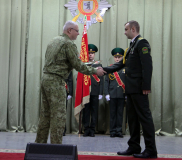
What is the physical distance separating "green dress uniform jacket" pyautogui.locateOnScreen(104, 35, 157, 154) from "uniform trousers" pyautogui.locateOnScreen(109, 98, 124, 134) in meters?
1.81

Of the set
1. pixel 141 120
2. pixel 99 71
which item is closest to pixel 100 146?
pixel 141 120

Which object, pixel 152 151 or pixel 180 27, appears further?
pixel 180 27

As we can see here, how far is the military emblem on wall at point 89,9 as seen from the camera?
507 cm

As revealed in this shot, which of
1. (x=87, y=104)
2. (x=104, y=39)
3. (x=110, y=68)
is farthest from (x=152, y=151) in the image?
(x=104, y=39)

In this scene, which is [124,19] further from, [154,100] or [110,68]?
[110,68]

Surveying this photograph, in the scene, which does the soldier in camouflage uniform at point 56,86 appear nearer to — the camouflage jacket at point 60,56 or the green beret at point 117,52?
the camouflage jacket at point 60,56

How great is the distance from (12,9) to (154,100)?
338 centimetres

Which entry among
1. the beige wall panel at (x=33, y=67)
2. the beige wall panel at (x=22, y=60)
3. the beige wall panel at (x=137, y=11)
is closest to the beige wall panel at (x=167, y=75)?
the beige wall panel at (x=137, y=11)

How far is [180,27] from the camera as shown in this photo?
4973mm

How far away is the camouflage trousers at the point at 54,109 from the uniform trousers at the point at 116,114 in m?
2.23

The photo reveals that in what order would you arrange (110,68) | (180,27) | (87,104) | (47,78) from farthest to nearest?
(180,27) < (87,104) < (110,68) < (47,78)

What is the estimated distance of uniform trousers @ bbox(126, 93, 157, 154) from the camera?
2559 millimetres

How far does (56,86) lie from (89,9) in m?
3.06

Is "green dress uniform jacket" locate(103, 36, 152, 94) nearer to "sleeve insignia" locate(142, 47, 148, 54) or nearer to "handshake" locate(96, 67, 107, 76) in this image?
"sleeve insignia" locate(142, 47, 148, 54)
